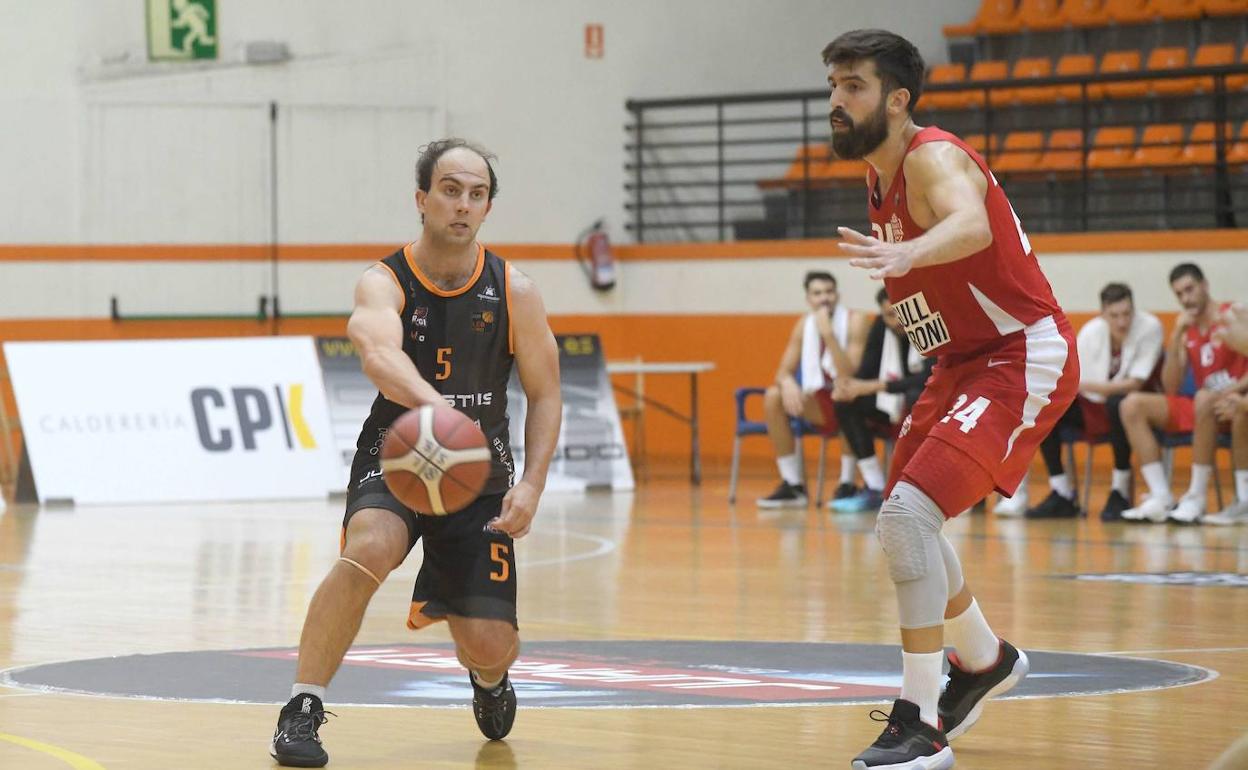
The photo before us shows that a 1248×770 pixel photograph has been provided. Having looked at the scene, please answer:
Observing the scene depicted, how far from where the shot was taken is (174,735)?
5.01 meters

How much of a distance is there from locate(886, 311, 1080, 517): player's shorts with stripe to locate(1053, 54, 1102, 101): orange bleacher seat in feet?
42.8

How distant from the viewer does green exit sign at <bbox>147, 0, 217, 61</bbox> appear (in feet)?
57.8

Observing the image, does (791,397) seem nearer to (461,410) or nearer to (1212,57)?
(1212,57)

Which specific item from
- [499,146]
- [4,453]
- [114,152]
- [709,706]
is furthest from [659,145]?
[709,706]

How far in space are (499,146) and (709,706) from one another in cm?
1349

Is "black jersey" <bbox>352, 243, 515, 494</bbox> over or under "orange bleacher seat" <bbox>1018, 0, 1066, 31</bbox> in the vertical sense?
under

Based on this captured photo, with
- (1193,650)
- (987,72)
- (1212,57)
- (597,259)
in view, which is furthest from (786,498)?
(1193,650)

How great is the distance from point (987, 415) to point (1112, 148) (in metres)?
12.9

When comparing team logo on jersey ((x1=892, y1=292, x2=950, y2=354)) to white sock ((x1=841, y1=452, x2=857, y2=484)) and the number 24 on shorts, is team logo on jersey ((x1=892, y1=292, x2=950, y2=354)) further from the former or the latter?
white sock ((x1=841, y1=452, x2=857, y2=484))

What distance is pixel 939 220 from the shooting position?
4777 mm

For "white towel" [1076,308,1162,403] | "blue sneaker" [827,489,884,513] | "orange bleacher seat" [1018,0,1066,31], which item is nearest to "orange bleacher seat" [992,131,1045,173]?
"orange bleacher seat" [1018,0,1066,31]

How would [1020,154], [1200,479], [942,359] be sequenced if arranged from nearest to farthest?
[942,359] < [1200,479] < [1020,154]

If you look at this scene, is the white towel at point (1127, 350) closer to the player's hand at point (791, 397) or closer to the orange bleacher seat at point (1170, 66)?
the player's hand at point (791, 397)

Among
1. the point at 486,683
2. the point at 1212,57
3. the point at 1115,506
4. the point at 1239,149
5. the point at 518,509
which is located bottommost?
the point at 1115,506
